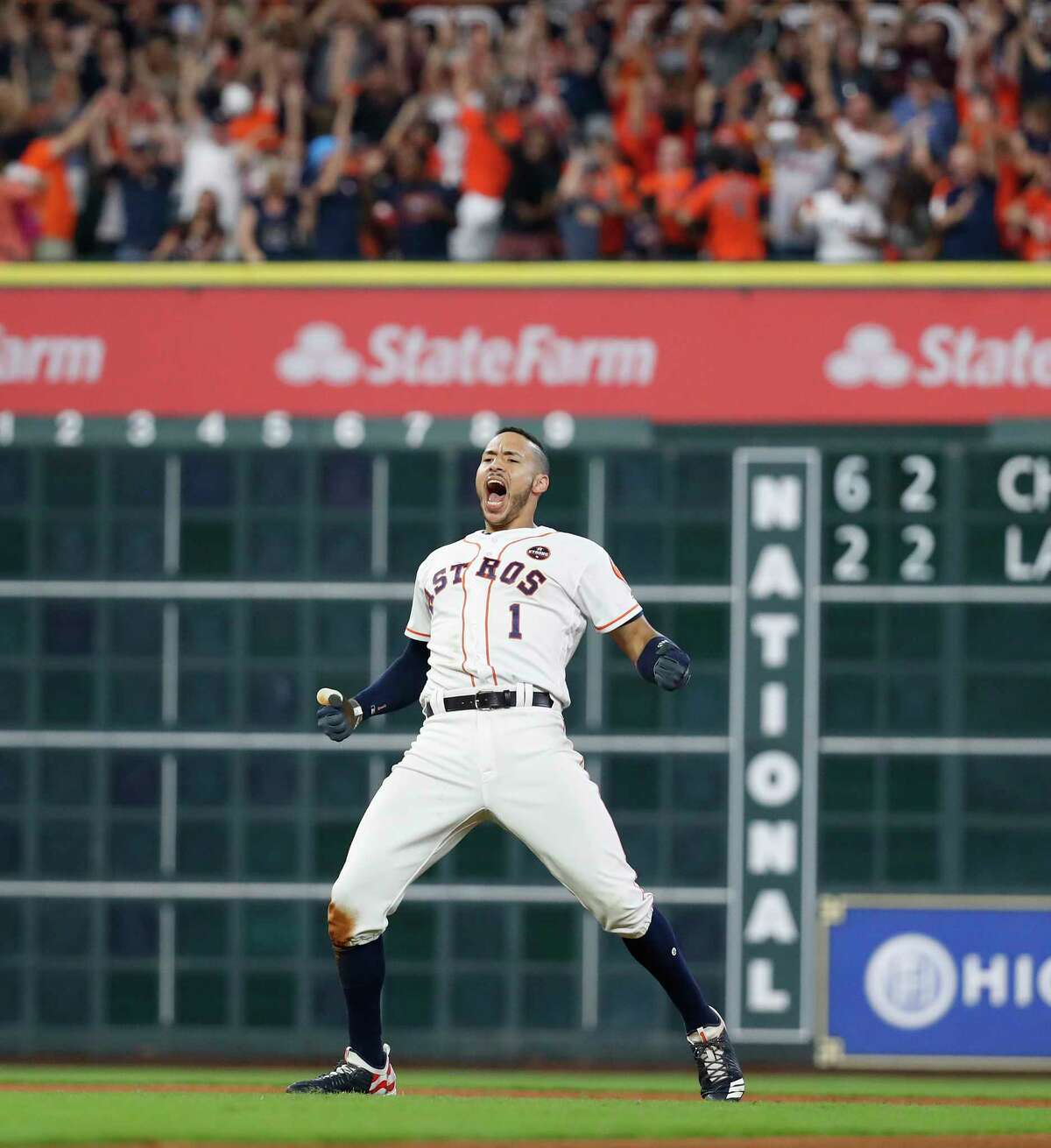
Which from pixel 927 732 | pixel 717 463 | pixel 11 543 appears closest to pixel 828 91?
pixel 717 463

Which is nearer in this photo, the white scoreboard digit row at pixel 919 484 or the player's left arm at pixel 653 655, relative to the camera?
the player's left arm at pixel 653 655

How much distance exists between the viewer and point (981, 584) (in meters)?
10.6

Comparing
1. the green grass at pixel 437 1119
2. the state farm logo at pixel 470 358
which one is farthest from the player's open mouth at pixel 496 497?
the state farm logo at pixel 470 358

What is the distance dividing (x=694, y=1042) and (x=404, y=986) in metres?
3.86

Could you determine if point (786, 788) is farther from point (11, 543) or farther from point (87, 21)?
point (87, 21)

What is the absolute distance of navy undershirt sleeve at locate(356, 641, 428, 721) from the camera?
24.4ft

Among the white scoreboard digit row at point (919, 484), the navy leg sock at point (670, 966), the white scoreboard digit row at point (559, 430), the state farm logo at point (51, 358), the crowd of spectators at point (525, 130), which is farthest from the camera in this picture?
the crowd of spectators at point (525, 130)

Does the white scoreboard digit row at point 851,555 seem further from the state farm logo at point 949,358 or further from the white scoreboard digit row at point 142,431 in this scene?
the white scoreboard digit row at point 142,431

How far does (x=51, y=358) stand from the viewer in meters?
11.3

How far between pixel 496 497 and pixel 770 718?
369 cm

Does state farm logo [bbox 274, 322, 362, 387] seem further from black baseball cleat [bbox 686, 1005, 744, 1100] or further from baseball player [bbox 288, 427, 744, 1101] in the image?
black baseball cleat [bbox 686, 1005, 744, 1100]

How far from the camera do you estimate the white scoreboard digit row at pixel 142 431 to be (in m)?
10.8

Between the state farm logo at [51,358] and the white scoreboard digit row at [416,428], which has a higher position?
the state farm logo at [51,358]

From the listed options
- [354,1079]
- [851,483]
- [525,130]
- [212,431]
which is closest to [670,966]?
[354,1079]
